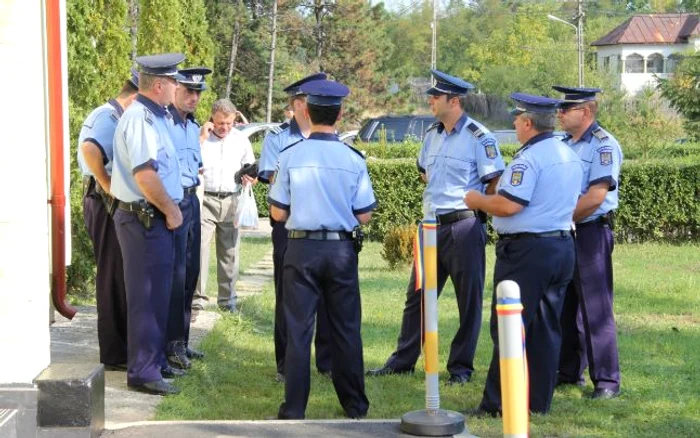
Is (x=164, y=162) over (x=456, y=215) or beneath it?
over

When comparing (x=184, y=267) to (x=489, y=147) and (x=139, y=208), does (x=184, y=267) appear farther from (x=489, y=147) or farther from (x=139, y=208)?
(x=489, y=147)

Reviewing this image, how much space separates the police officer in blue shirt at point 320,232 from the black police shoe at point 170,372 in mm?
1391

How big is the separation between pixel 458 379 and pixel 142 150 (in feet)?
8.83

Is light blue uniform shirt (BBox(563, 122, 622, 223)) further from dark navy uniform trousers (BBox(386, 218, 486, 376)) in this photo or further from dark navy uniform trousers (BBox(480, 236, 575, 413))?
dark navy uniform trousers (BBox(386, 218, 486, 376))

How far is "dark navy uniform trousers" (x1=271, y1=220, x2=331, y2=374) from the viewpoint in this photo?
24.5ft

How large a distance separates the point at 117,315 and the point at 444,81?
2751 mm

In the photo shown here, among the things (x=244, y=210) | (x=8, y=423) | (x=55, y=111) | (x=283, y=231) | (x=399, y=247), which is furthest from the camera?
(x=399, y=247)

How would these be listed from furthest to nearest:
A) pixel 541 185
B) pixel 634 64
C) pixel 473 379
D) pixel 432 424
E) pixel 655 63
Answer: pixel 655 63 < pixel 634 64 < pixel 473 379 < pixel 541 185 < pixel 432 424

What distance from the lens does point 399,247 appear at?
14.0 meters

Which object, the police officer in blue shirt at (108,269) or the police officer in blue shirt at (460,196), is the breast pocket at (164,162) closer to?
the police officer in blue shirt at (108,269)

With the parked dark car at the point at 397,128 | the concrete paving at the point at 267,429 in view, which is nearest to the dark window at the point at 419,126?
the parked dark car at the point at 397,128

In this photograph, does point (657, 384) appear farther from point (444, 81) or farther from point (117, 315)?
point (117, 315)

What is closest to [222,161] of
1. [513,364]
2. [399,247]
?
[399,247]

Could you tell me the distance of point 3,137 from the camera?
4.95 metres
